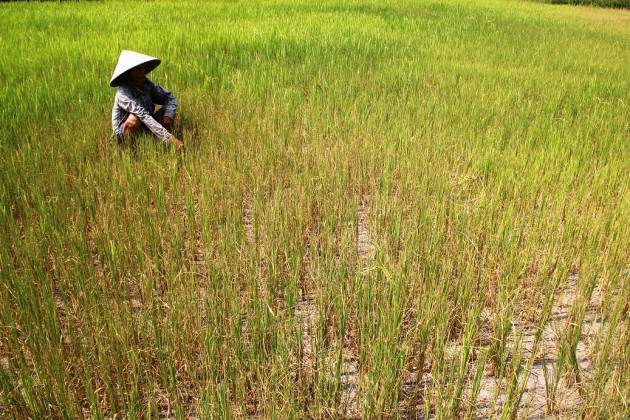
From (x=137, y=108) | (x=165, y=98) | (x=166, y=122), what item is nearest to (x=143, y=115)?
(x=137, y=108)

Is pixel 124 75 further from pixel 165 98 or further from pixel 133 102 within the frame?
pixel 165 98

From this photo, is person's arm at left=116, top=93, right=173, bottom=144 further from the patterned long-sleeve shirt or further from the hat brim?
the hat brim

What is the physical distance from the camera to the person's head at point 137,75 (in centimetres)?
297

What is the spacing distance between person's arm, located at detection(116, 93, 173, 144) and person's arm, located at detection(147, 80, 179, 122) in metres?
0.30

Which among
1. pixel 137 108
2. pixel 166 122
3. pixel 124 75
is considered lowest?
pixel 166 122

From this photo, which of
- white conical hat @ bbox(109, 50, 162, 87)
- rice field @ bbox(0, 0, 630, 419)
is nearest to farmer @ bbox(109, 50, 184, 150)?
white conical hat @ bbox(109, 50, 162, 87)

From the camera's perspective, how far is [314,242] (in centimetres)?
199

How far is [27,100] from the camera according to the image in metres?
3.53

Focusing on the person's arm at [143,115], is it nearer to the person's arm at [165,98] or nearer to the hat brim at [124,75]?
the hat brim at [124,75]

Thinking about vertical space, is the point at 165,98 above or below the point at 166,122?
above

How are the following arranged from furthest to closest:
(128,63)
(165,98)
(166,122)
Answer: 1. (165,98)
2. (166,122)
3. (128,63)

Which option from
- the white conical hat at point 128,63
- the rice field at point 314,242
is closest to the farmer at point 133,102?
the white conical hat at point 128,63

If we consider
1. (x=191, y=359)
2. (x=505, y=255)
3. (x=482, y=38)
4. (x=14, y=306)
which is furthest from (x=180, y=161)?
Answer: (x=482, y=38)

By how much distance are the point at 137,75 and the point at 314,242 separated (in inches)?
74.0
